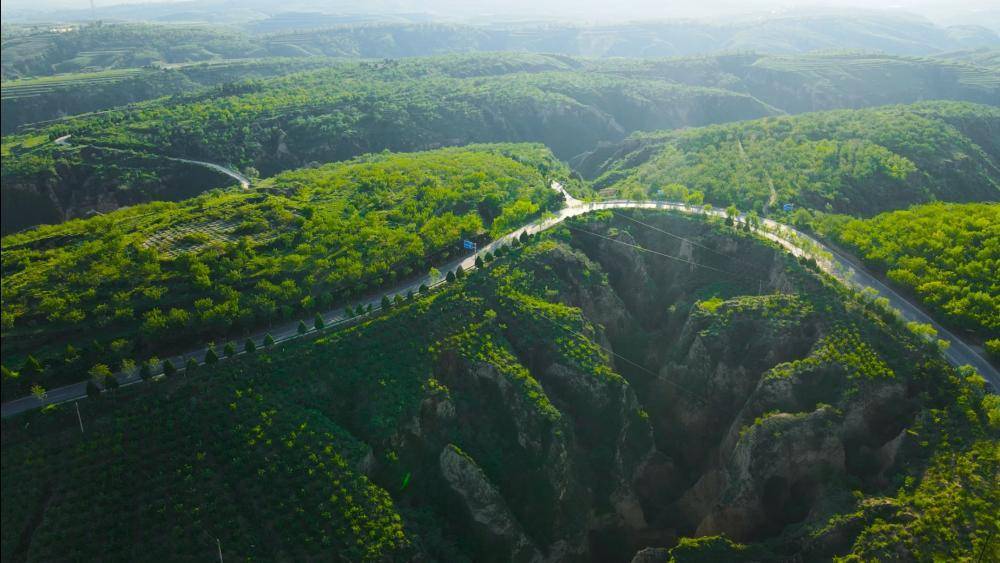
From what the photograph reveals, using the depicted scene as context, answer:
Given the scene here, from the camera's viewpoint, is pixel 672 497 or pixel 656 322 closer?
pixel 672 497

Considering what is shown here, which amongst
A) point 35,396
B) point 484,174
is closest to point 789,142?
point 484,174

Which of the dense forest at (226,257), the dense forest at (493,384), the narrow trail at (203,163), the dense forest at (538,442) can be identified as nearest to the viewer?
the dense forest at (538,442)

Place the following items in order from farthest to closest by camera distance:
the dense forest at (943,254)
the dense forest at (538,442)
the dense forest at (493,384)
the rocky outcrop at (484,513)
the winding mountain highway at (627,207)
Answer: the dense forest at (943,254)
the rocky outcrop at (484,513)
the winding mountain highway at (627,207)
the dense forest at (493,384)
the dense forest at (538,442)

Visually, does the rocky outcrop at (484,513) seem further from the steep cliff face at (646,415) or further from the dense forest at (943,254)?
the dense forest at (943,254)

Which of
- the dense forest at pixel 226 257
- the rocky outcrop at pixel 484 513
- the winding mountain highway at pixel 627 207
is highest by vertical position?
the dense forest at pixel 226 257

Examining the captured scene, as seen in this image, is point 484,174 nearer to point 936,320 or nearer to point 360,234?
point 360,234

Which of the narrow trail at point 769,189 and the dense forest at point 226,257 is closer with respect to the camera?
the dense forest at point 226,257

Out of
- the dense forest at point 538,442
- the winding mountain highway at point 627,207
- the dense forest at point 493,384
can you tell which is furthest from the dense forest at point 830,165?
the dense forest at point 538,442

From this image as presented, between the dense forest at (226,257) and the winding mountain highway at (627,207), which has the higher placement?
the dense forest at (226,257)
